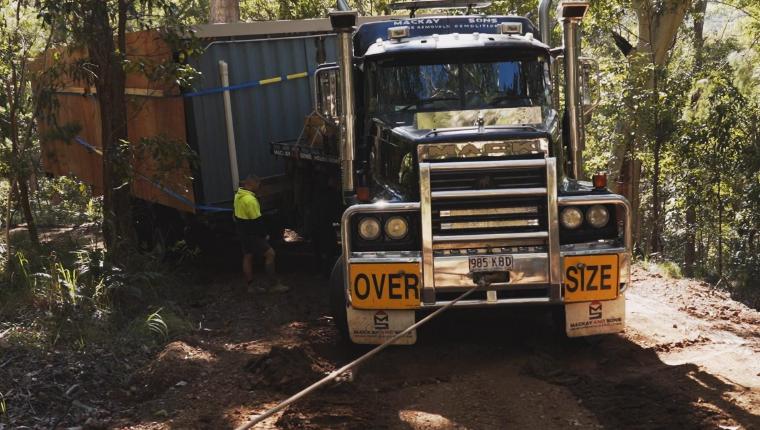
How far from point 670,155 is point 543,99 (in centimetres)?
735

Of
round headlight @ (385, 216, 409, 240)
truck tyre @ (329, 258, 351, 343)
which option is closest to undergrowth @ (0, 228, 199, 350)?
truck tyre @ (329, 258, 351, 343)

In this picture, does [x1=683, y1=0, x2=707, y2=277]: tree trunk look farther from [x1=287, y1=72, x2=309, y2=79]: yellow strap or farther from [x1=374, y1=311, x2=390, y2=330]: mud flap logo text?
[x1=374, y1=311, x2=390, y2=330]: mud flap logo text

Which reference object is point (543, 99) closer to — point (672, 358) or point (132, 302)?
point (672, 358)

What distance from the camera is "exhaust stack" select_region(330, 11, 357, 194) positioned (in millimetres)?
7090

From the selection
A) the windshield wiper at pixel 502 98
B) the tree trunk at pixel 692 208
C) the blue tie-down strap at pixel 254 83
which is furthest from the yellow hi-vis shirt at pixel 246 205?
the tree trunk at pixel 692 208

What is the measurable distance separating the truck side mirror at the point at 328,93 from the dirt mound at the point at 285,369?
7.26 ft

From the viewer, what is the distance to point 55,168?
1466 cm

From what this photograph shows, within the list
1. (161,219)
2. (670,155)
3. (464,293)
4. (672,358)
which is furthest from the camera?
(670,155)

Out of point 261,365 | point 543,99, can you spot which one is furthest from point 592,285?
point 261,365

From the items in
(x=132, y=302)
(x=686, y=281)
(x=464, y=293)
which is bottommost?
(x=686, y=281)

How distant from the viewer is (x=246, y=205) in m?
9.52

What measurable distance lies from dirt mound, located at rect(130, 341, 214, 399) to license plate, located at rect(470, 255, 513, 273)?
233 cm

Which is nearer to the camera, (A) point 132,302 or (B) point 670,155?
(A) point 132,302

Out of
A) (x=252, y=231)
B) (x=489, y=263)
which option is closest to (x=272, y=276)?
(x=252, y=231)
